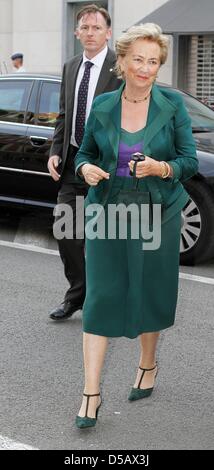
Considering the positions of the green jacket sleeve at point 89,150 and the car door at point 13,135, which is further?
the car door at point 13,135

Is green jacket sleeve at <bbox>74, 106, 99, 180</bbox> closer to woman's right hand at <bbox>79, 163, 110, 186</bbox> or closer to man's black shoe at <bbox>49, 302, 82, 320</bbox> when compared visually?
woman's right hand at <bbox>79, 163, 110, 186</bbox>

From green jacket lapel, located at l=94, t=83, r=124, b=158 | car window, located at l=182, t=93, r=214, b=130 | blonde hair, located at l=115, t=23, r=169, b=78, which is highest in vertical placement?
blonde hair, located at l=115, t=23, r=169, b=78

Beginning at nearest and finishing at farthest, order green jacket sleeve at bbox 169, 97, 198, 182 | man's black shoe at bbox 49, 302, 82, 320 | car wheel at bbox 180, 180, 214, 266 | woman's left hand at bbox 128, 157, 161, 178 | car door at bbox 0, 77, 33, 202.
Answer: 1. woman's left hand at bbox 128, 157, 161, 178
2. green jacket sleeve at bbox 169, 97, 198, 182
3. man's black shoe at bbox 49, 302, 82, 320
4. car wheel at bbox 180, 180, 214, 266
5. car door at bbox 0, 77, 33, 202

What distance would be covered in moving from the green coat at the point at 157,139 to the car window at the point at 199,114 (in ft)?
13.3

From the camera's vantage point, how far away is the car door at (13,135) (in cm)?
808

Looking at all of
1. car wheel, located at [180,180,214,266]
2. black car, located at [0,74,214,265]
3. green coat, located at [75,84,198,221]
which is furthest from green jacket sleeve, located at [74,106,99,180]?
black car, located at [0,74,214,265]

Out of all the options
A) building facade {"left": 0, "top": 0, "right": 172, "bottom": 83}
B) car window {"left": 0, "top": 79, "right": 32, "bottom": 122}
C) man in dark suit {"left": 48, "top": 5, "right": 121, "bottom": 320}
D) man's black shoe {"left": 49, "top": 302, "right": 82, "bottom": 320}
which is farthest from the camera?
building facade {"left": 0, "top": 0, "right": 172, "bottom": 83}

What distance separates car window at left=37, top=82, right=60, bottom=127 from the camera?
7.98 m

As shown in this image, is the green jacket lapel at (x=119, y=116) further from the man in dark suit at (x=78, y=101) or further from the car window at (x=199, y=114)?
the car window at (x=199, y=114)

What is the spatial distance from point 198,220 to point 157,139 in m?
3.45

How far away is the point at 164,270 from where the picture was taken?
155 inches

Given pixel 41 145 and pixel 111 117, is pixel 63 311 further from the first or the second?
pixel 41 145

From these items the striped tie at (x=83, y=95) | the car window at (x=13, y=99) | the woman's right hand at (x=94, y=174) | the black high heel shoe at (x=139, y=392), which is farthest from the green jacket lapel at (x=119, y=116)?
the car window at (x=13, y=99)

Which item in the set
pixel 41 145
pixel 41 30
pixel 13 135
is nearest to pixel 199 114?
pixel 41 145
